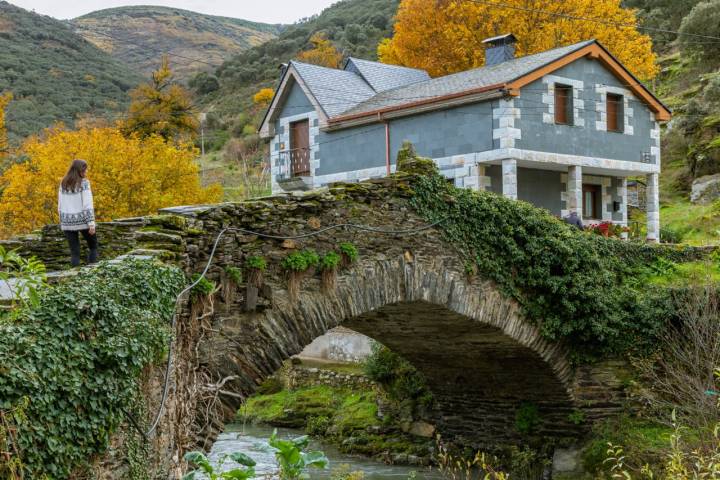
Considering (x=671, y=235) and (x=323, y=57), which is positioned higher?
(x=323, y=57)

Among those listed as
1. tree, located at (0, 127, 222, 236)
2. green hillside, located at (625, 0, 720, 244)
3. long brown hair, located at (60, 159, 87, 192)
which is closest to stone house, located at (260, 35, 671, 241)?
green hillside, located at (625, 0, 720, 244)

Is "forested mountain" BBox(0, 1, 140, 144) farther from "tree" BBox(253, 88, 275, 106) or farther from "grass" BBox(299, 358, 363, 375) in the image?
"grass" BBox(299, 358, 363, 375)

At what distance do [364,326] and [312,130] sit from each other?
9702 mm

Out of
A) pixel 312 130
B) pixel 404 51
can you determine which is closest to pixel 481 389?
pixel 312 130

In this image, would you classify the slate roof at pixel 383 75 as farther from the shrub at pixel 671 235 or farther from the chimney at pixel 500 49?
the shrub at pixel 671 235

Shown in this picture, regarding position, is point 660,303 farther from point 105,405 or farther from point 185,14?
point 185,14

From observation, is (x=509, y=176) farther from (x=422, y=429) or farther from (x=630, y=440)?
(x=630, y=440)

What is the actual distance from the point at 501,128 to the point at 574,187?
8.43 feet

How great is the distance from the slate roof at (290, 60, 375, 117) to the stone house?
0.04 metres

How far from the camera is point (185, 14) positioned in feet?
312

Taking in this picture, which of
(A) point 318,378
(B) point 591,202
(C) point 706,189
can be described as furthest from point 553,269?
(C) point 706,189

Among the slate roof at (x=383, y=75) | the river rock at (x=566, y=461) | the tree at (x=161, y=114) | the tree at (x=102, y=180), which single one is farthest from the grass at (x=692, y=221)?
the tree at (x=161, y=114)

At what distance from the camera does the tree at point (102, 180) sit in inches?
787

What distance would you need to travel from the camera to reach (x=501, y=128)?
1805 cm
